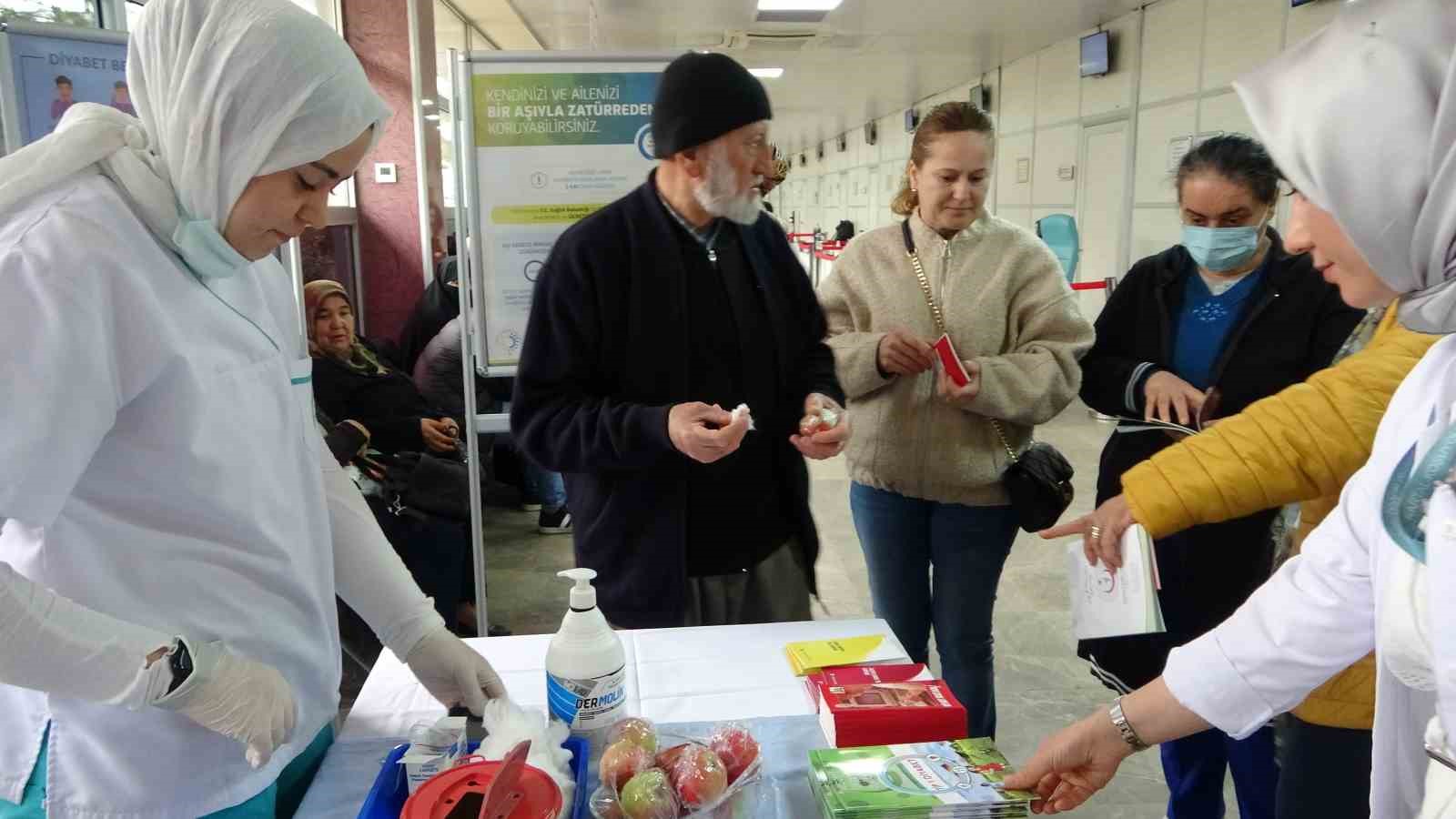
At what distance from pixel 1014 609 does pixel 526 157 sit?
8.06 ft

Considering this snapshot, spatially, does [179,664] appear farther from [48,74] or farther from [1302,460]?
[48,74]

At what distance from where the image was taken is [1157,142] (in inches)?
267

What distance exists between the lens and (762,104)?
64.6 inches

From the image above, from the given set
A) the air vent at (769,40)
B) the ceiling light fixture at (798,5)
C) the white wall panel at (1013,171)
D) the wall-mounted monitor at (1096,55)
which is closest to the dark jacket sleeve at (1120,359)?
the ceiling light fixture at (798,5)

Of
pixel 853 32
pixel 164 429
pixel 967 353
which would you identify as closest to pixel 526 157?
pixel 967 353

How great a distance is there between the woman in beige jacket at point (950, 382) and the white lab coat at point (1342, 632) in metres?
0.97

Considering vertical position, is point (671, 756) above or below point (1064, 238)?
below

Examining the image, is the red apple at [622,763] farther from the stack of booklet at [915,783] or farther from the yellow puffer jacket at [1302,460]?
the yellow puffer jacket at [1302,460]

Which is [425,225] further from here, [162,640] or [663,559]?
[162,640]

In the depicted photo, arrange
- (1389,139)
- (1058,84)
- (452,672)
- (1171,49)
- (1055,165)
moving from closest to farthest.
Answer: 1. (1389,139)
2. (452,672)
3. (1171,49)
4. (1058,84)
5. (1055,165)

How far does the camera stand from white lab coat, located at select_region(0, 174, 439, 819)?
83 centimetres

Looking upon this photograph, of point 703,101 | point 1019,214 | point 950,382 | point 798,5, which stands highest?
point 798,5

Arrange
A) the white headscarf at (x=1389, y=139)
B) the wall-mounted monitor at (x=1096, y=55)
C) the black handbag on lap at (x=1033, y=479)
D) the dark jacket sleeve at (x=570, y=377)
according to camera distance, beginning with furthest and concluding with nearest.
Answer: the wall-mounted monitor at (x=1096, y=55) < the black handbag on lap at (x=1033, y=479) < the dark jacket sleeve at (x=570, y=377) < the white headscarf at (x=1389, y=139)

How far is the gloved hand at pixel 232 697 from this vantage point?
35.1 inches
